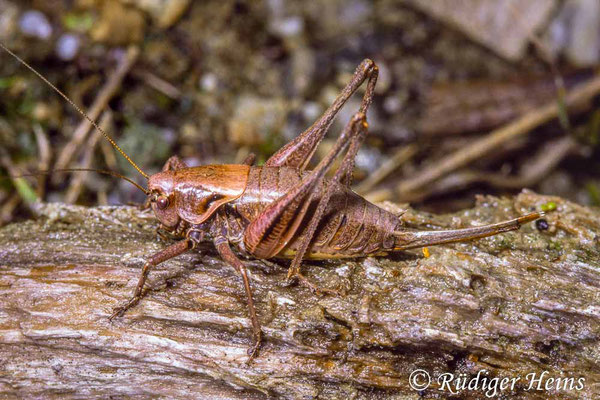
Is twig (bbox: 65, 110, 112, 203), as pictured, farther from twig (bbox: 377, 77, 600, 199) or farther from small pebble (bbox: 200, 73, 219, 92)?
twig (bbox: 377, 77, 600, 199)

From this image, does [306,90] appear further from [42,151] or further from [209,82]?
[42,151]

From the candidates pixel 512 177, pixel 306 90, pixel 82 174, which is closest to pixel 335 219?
pixel 512 177

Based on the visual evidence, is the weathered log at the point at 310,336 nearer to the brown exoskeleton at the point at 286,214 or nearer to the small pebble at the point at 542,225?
the brown exoskeleton at the point at 286,214

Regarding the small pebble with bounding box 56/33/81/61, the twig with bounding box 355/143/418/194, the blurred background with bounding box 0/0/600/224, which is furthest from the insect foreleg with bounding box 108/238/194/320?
the small pebble with bounding box 56/33/81/61

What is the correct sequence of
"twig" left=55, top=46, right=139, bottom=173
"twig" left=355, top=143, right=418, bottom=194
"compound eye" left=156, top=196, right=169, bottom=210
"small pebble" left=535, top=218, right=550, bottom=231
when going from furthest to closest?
"twig" left=355, top=143, right=418, bottom=194 < "twig" left=55, top=46, right=139, bottom=173 < "small pebble" left=535, top=218, right=550, bottom=231 < "compound eye" left=156, top=196, right=169, bottom=210

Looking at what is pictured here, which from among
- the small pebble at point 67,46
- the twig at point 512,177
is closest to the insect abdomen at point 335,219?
the twig at point 512,177
